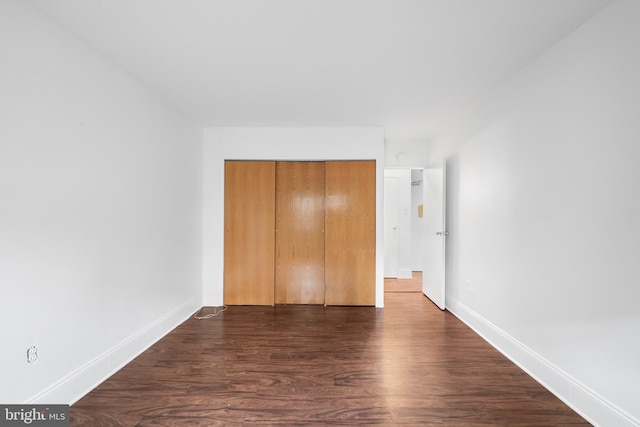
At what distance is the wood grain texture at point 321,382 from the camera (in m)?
1.73

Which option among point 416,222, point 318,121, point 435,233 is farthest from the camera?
point 416,222

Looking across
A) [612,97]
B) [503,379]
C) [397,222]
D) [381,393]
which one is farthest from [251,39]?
[397,222]

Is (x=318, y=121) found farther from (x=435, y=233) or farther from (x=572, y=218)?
(x=572, y=218)

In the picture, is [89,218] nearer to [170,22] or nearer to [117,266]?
[117,266]

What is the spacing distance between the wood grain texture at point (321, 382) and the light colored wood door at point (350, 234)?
0.74m

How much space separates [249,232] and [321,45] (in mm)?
2595

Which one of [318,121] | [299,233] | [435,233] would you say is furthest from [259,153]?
[435,233]

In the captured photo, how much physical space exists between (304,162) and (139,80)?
6.78 feet

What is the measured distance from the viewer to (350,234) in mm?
3855

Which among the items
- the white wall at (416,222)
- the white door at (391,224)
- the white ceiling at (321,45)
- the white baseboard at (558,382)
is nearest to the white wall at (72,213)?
the white ceiling at (321,45)

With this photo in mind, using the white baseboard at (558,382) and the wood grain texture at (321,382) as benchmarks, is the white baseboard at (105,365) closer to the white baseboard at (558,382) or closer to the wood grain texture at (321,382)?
the wood grain texture at (321,382)

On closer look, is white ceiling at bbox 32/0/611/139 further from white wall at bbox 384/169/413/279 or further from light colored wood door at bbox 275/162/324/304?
white wall at bbox 384/169/413/279

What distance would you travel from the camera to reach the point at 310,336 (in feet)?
9.43

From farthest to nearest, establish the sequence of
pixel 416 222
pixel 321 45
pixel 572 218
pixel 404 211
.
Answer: pixel 416 222, pixel 404 211, pixel 321 45, pixel 572 218
